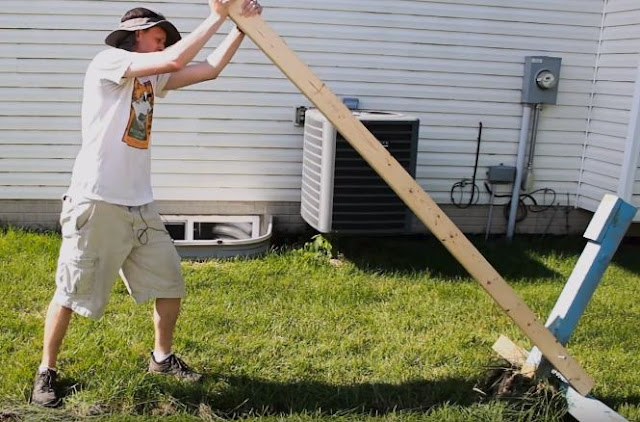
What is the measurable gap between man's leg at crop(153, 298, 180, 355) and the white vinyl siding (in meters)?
4.43

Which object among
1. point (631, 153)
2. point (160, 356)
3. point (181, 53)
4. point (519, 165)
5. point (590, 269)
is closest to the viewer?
point (181, 53)

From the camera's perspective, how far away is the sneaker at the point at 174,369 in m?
3.30

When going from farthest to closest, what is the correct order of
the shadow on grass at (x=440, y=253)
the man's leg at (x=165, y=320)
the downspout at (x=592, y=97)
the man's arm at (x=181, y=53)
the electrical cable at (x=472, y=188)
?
the electrical cable at (x=472, y=188) → the downspout at (x=592, y=97) → the shadow on grass at (x=440, y=253) → the man's leg at (x=165, y=320) → the man's arm at (x=181, y=53)

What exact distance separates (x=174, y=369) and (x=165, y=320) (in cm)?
25

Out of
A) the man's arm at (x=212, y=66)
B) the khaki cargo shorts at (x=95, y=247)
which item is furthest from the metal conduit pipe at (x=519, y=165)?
the khaki cargo shorts at (x=95, y=247)

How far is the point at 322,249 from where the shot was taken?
5.63m

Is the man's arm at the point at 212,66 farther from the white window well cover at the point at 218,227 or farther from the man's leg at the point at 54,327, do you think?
the white window well cover at the point at 218,227

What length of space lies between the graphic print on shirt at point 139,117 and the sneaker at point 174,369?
1.07 metres

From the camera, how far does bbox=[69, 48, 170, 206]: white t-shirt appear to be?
294cm

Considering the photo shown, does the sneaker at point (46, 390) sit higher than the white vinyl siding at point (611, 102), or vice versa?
the white vinyl siding at point (611, 102)

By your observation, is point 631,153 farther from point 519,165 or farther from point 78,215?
point 78,215

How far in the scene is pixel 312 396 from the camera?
3281 millimetres

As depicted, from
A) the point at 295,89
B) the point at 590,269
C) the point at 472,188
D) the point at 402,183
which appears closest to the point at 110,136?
the point at 402,183

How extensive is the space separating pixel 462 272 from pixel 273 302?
1730mm
